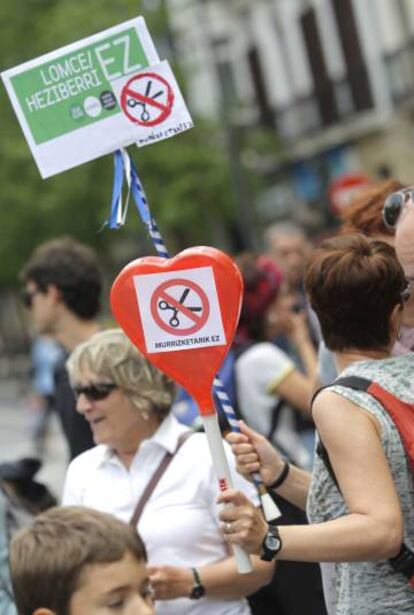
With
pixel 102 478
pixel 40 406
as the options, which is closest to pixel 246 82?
pixel 40 406

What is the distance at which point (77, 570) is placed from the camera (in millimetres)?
2707

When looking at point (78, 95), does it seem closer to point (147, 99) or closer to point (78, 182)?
point (147, 99)

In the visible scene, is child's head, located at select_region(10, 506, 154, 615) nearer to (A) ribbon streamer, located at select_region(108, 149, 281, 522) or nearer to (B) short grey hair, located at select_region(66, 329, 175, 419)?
(A) ribbon streamer, located at select_region(108, 149, 281, 522)

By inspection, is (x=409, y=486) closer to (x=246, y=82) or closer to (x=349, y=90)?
→ (x=349, y=90)

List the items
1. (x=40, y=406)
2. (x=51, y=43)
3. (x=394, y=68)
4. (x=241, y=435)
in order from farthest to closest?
(x=394, y=68), (x=51, y=43), (x=40, y=406), (x=241, y=435)

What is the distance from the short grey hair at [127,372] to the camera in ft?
12.3

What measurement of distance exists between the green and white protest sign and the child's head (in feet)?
3.58

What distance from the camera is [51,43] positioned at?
76.9ft

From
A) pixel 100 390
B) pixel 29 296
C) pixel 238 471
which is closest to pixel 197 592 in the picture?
pixel 238 471

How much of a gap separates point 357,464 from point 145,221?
938 mm

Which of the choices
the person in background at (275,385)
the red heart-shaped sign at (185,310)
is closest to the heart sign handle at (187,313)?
the red heart-shaped sign at (185,310)

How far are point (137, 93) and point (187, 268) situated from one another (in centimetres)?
65

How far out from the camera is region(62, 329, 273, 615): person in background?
3500 mm

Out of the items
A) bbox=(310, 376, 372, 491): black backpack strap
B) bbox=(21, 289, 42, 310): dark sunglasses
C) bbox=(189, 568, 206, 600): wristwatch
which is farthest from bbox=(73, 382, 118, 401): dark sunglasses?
bbox=(21, 289, 42, 310): dark sunglasses
